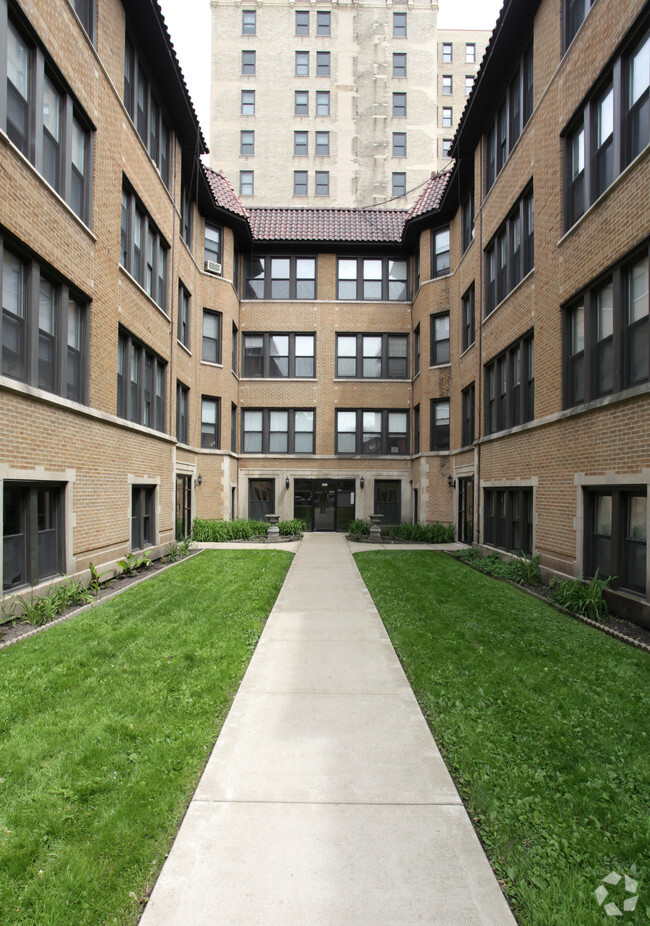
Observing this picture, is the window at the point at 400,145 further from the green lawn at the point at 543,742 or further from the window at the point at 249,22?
the green lawn at the point at 543,742

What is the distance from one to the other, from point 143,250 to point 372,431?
40.7 feet

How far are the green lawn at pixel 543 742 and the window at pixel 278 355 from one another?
16.0 m

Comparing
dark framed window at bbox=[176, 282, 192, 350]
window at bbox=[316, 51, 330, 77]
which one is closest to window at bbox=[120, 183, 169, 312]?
dark framed window at bbox=[176, 282, 192, 350]

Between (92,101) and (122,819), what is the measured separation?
1091cm

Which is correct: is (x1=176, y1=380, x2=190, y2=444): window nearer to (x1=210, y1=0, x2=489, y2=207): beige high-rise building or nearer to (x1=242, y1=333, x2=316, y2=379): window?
(x1=242, y1=333, x2=316, y2=379): window

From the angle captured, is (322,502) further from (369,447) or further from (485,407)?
(485,407)

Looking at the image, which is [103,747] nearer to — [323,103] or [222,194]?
[222,194]

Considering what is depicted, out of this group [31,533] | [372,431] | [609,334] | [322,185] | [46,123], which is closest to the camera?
[31,533]

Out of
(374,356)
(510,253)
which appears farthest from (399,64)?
(510,253)

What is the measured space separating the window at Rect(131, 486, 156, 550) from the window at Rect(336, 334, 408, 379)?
37.1ft

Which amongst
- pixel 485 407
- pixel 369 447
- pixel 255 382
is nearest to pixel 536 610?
pixel 485 407

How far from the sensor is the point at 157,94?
12891 mm

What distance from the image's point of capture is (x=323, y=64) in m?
34.2

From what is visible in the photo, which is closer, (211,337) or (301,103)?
(211,337)
